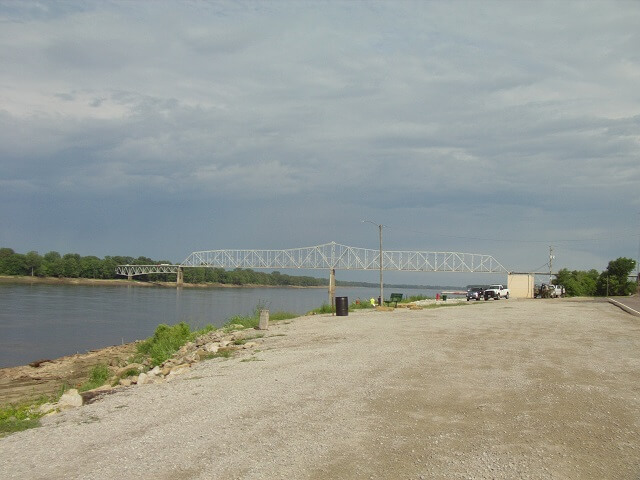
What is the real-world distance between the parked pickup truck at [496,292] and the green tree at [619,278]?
82.5 ft

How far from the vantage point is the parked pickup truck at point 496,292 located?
57200mm

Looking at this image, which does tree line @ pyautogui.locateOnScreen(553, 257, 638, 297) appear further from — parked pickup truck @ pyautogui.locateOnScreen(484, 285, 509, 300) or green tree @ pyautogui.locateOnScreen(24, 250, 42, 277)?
green tree @ pyautogui.locateOnScreen(24, 250, 42, 277)

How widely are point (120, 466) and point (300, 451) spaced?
208 centimetres

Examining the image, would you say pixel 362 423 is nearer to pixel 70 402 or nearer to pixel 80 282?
pixel 70 402

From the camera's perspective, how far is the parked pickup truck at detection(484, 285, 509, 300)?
57200 mm

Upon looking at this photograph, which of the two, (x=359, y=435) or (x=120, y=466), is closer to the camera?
(x=120, y=466)

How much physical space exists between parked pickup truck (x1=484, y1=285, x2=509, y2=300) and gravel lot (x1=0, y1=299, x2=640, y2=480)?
43.5 metres

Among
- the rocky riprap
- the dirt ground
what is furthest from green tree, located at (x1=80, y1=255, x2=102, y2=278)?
the rocky riprap

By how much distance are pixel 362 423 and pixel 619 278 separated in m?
83.3

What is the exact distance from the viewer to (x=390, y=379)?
1120 cm

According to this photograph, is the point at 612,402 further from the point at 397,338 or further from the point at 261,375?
the point at 397,338

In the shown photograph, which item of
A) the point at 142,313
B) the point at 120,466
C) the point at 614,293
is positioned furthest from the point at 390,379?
the point at 614,293

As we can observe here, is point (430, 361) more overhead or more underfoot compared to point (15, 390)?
more overhead

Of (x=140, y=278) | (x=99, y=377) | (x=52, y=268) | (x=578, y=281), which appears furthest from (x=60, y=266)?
(x=99, y=377)
